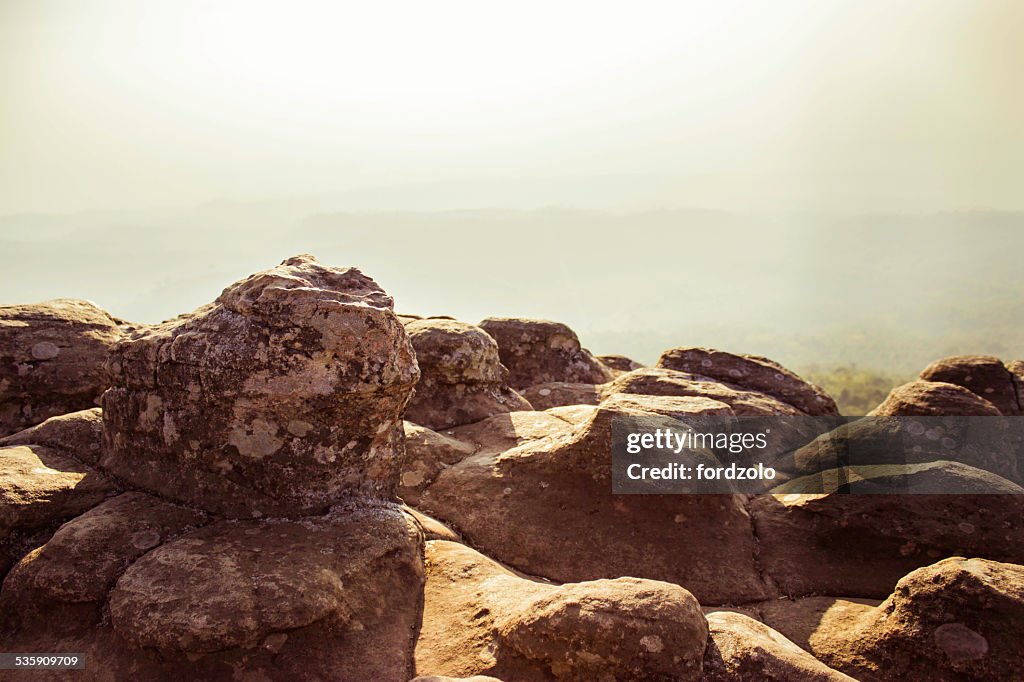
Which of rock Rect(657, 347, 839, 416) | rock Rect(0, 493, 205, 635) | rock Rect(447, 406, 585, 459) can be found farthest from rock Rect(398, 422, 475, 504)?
rock Rect(657, 347, 839, 416)

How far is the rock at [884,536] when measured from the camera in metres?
5.92

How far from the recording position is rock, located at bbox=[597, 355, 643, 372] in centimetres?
1528

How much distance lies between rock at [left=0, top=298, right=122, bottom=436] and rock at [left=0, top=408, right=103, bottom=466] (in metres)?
1.64

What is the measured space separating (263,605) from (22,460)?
9.17ft

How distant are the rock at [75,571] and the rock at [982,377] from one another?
11.4m

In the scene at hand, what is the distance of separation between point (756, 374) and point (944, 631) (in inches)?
301

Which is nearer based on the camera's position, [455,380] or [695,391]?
[455,380]

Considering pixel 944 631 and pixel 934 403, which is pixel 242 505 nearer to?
pixel 944 631

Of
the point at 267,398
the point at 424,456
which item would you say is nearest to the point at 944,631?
the point at 424,456

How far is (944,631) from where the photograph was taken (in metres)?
4.71

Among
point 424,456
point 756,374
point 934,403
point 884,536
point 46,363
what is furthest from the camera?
point 756,374

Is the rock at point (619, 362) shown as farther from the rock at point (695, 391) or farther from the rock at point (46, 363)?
the rock at point (46, 363)

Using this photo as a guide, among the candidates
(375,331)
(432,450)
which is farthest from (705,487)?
(375,331)

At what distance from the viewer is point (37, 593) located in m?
4.44
